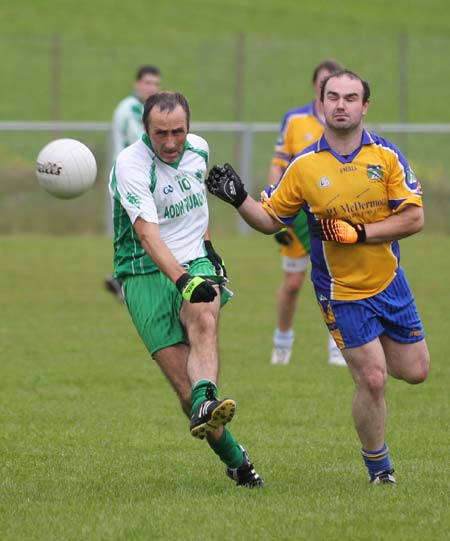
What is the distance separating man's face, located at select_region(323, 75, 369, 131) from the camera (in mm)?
6531

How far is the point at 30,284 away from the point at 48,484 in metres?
9.87

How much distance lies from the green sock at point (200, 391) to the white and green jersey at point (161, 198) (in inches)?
30.7

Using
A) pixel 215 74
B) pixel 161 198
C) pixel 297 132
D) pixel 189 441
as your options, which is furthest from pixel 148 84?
pixel 215 74

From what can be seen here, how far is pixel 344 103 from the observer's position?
653cm

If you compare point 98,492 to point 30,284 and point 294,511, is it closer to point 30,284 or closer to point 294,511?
point 294,511

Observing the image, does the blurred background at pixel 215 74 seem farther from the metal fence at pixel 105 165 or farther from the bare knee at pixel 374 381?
the bare knee at pixel 374 381

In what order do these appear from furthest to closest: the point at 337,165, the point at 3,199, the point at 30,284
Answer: the point at 3,199, the point at 30,284, the point at 337,165

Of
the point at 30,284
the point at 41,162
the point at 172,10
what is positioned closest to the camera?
the point at 41,162

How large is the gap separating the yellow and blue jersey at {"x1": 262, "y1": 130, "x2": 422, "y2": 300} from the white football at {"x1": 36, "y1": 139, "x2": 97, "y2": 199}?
1.28 meters

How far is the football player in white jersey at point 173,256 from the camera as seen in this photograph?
654cm

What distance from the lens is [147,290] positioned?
6.91 metres

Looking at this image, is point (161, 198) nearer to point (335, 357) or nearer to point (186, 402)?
point (186, 402)

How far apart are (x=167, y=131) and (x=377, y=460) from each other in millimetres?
2065

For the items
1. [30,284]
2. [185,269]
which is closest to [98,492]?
[185,269]
